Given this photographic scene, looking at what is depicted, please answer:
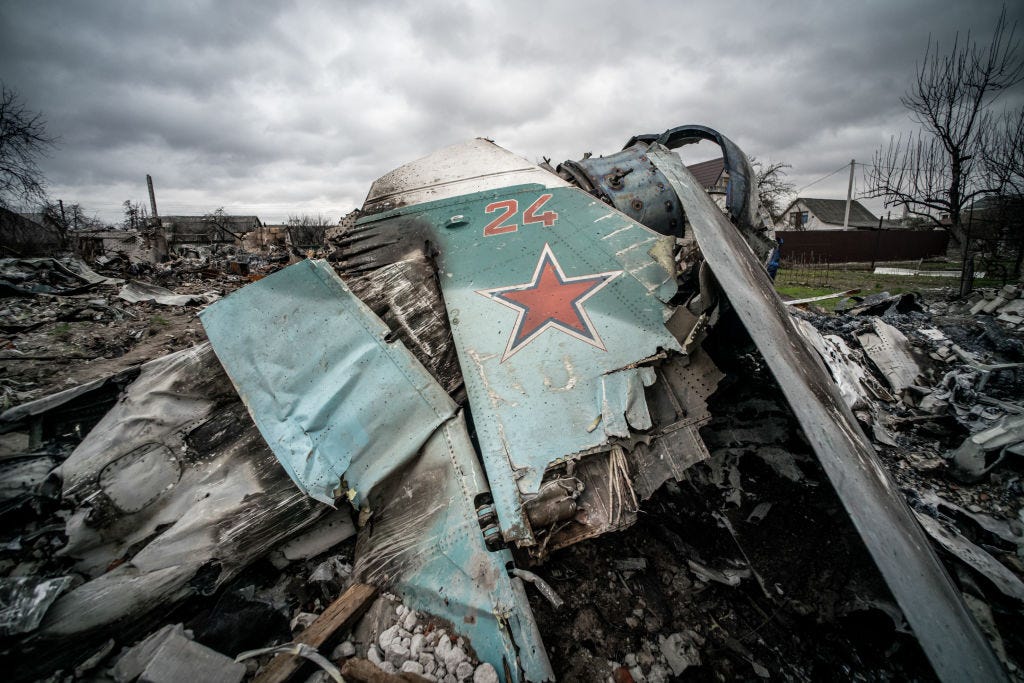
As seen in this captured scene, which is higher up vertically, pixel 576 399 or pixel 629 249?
pixel 629 249

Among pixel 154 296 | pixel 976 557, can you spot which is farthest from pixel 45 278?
pixel 976 557

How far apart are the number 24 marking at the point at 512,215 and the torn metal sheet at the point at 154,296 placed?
7.35m

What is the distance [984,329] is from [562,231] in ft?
25.0

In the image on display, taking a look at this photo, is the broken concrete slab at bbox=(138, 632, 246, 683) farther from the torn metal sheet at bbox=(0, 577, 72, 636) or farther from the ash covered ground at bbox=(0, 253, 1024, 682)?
the torn metal sheet at bbox=(0, 577, 72, 636)

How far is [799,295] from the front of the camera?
10219 mm

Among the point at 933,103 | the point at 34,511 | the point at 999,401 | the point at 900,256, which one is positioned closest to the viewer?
the point at 34,511

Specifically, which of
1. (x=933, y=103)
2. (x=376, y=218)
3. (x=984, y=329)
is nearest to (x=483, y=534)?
(x=376, y=218)

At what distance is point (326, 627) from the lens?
1.89 metres

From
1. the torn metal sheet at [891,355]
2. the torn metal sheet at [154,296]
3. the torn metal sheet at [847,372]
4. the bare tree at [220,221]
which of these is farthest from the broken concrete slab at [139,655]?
the bare tree at [220,221]

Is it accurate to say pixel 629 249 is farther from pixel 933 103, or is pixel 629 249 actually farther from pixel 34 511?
pixel 933 103

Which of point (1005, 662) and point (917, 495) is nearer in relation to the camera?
point (1005, 662)

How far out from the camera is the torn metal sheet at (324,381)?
2.29 metres

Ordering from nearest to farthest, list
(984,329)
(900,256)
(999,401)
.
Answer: (999,401), (984,329), (900,256)

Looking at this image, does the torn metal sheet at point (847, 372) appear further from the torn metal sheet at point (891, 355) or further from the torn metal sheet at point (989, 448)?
the torn metal sheet at point (989, 448)
